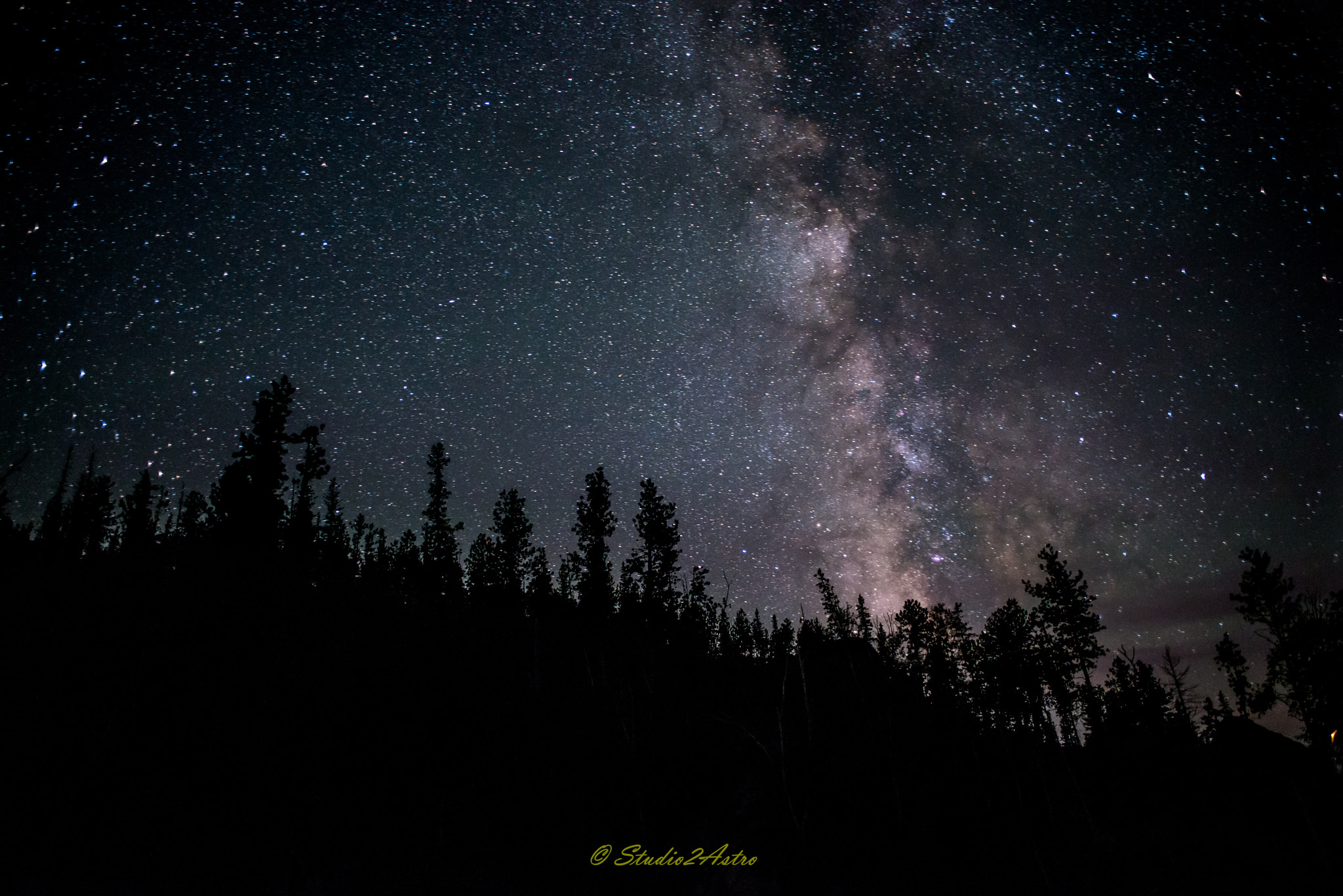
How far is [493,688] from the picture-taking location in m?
19.3

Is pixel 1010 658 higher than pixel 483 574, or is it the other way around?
pixel 483 574

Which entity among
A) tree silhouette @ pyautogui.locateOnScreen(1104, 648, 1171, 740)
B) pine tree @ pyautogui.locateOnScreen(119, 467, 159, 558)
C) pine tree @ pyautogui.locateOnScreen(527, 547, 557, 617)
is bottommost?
tree silhouette @ pyautogui.locateOnScreen(1104, 648, 1171, 740)

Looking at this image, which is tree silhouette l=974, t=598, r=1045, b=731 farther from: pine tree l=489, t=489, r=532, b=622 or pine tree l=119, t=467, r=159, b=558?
pine tree l=119, t=467, r=159, b=558

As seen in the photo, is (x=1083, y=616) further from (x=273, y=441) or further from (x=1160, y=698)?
(x=273, y=441)

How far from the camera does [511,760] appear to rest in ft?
50.8

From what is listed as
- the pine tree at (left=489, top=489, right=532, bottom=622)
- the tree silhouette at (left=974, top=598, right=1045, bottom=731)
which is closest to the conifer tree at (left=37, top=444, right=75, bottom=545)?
the pine tree at (left=489, top=489, right=532, bottom=622)

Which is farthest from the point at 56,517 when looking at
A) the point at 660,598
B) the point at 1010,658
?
the point at 1010,658

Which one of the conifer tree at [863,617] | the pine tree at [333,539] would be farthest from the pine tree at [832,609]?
the pine tree at [333,539]
